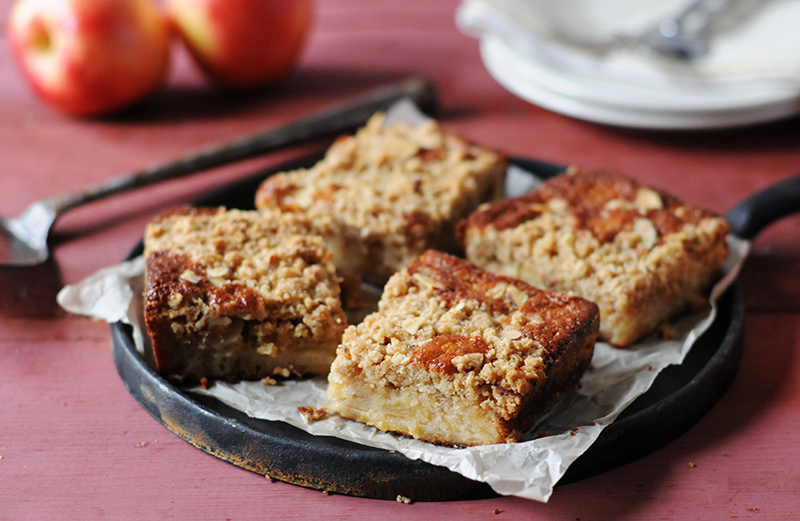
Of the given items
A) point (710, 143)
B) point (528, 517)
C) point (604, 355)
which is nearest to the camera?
point (528, 517)


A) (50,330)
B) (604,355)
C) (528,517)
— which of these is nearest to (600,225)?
(604,355)

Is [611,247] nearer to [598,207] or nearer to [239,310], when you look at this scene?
[598,207]

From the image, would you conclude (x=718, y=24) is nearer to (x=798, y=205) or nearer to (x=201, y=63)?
(x=798, y=205)

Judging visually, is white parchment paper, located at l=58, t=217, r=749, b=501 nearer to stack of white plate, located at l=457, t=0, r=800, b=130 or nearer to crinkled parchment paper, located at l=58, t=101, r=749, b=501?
crinkled parchment paper, located at l=58, t=101, r=749, b=501

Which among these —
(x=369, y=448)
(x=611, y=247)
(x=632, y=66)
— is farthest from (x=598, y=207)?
(x=632, y=66)

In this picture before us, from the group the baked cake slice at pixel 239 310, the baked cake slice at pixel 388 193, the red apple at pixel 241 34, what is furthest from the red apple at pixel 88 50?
the baked cake slice at pixel 239 310

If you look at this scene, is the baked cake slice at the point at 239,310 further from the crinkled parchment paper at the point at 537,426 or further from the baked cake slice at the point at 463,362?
the baked cake slice at the point at 463,362
